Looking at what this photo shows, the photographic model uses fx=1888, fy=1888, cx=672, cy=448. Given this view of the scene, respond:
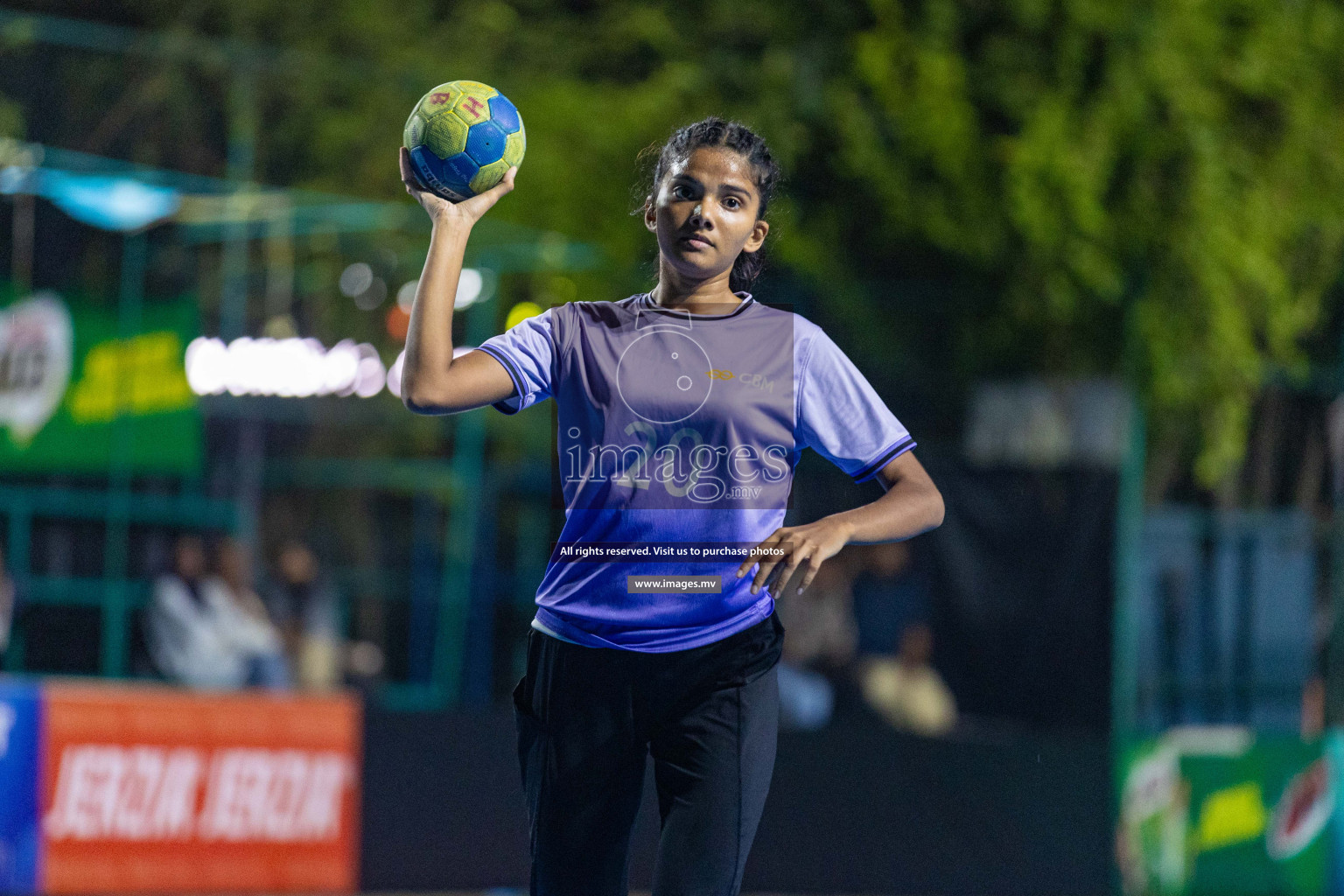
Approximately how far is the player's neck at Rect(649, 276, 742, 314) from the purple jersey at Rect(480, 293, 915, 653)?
3 cm

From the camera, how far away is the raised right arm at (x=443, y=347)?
3.00m

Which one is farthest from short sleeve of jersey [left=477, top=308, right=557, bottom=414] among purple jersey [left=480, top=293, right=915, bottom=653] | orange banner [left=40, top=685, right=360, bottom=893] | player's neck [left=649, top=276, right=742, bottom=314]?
orange banner [left=40, top=685, right=360, bottom=893]

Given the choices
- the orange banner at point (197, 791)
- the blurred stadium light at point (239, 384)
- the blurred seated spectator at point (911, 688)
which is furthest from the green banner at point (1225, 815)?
the blurred stadium light at point (239, 384)

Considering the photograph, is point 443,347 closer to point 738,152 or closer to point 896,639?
point 738,152

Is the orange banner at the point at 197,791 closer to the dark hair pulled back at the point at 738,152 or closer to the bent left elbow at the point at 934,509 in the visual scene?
the dark hair pulled back at the point at 738,152

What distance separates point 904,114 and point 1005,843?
3899 millimetres

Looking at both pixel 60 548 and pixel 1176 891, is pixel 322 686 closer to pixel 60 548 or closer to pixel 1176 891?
pixel 60 548

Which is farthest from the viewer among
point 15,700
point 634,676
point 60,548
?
point 60,548

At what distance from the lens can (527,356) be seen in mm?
3242

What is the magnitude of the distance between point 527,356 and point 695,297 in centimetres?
35

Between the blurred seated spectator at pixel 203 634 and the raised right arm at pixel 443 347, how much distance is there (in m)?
5.90

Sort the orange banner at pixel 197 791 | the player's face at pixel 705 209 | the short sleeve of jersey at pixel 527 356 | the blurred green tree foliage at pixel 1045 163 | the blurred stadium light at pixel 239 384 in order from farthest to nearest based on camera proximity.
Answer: the blurred green tree foliage at pixel 1045 163
the blurred stadium light at pixel 239 384
the orange banner at pixel 197 791
the player's face at pixel 705 209
the short sleeve of jersey at pixel 527 356

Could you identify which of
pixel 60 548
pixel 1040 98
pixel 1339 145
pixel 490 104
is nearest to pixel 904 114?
pixel 1040 98

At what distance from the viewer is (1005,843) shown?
8.78 meters
